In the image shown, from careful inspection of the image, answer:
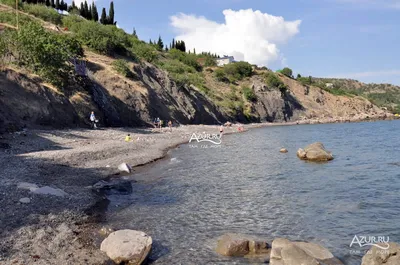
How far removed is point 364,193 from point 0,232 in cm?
1484

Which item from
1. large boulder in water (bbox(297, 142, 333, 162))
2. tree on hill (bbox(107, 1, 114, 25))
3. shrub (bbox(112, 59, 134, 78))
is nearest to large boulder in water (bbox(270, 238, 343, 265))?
large boulder in water (bbox(297, 142, 333, 162))

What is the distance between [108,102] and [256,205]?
30.1m

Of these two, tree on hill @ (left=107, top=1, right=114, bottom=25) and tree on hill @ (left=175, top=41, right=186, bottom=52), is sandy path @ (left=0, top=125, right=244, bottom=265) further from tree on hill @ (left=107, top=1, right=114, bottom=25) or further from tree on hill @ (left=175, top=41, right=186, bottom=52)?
tree on hill @ (left=175, top=41, right=186, bottom=52)

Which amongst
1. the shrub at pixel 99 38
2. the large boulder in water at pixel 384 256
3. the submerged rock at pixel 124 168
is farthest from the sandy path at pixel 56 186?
the shrub at pixel 99 38

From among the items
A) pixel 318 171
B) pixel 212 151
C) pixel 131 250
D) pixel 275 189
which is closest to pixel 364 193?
pixel 275 189

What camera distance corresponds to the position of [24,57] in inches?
1344

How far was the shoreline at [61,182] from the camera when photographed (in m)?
9.05

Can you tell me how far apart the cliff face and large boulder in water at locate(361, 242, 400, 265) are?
23626 mm

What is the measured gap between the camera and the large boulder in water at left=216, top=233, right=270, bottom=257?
9672 millimetres

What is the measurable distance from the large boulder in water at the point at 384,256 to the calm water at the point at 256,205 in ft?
2.72

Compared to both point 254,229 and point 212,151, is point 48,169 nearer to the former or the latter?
point 254,229

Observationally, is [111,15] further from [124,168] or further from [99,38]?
[124,168]

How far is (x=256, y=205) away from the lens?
47.2 ft

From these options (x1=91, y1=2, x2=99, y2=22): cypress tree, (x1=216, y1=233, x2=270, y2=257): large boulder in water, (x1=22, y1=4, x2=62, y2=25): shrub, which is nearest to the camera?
(x1=216, y1=233, x2=270, y2=257): large boulder in water
